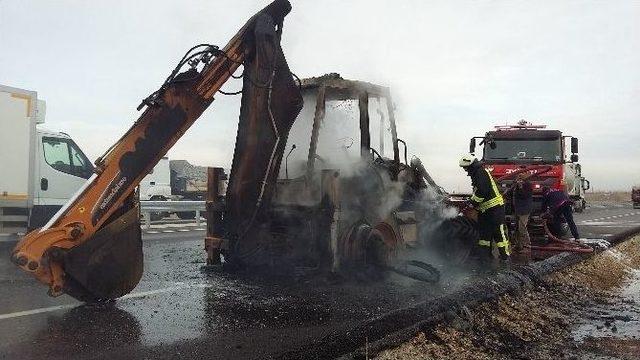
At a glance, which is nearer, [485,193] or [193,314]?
[193,314]

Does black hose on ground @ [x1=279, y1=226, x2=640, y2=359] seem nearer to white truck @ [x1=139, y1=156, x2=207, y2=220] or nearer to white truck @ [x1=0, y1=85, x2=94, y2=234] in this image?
white truck @ [x1=0, y1=85, x2=94, y2=234]

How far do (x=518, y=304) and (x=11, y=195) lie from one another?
9.96m

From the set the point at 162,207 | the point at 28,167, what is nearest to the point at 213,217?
the point at 28,167

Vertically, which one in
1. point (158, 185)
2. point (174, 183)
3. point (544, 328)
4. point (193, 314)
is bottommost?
point (544, 328)

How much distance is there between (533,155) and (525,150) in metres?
0.24

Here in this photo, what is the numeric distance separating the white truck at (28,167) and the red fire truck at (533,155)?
10.1 m

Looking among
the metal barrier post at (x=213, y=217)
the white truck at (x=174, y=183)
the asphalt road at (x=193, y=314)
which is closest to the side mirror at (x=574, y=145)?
the asphalt road at (x=193, y=314)

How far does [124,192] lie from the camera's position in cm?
Answer: 518

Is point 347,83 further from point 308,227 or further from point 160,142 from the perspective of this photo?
point 160,142

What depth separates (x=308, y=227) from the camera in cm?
654

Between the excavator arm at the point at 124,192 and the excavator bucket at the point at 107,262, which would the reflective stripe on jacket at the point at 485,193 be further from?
the excavator bucket at the point at 107,262

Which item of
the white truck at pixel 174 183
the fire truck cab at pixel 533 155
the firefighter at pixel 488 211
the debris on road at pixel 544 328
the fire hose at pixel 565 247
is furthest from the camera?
the white truck at pixel 174 183

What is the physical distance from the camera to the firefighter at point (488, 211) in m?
8.16

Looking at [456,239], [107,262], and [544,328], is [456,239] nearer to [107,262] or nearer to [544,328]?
[544,328]
